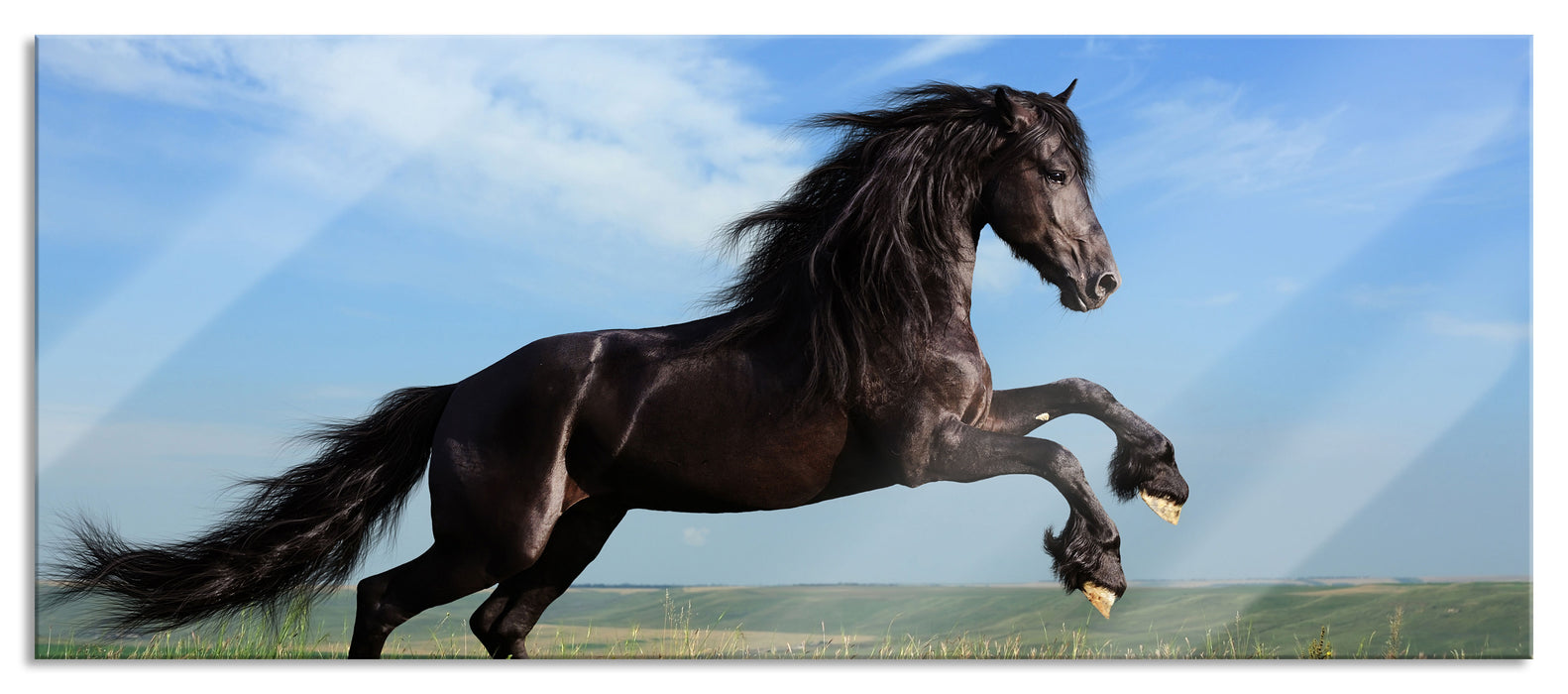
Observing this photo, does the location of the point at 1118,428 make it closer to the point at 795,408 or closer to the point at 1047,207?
the point at 1047,207

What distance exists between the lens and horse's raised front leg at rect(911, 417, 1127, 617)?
4.25 m

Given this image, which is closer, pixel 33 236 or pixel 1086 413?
pixel 1086 413

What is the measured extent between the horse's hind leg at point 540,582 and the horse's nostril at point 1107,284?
2.03m

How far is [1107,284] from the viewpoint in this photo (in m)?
4.54

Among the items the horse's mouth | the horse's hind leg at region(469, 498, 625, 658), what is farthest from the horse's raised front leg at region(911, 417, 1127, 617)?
the horse's hind leg at region(469, 498, 625, 658)

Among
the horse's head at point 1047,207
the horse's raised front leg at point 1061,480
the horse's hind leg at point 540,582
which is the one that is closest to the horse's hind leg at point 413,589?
the horse's hind leg at point 540,582

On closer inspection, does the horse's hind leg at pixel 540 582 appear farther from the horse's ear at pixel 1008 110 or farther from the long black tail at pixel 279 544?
the horse's ear at pixel 1008 110

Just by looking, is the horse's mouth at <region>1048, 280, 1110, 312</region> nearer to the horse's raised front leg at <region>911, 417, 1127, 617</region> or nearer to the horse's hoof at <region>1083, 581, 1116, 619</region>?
the horse's raised front leg at <region>911, 417, 1127, 617</region>

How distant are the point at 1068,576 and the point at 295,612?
302 cm

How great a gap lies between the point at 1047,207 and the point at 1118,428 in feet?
2.70

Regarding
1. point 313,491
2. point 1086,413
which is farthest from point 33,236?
point 1086,413

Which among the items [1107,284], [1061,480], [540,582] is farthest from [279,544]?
[1107,284]

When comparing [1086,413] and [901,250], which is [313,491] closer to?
[901,250]

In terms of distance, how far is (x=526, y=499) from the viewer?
15.4ft
